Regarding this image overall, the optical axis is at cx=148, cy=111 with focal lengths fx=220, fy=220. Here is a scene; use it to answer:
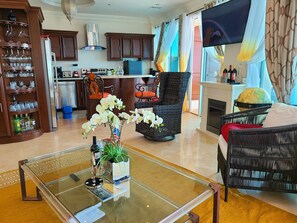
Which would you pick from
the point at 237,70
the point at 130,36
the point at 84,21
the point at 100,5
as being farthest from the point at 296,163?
the point at 84,21

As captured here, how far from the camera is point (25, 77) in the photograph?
4055 mm

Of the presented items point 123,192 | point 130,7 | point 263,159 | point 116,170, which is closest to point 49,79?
point 130,7

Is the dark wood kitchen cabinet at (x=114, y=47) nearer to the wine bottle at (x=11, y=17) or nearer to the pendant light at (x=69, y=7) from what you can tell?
the wine bottle at (x=11, y=17)

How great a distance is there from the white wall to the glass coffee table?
5353 mm

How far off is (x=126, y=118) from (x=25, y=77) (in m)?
3.25

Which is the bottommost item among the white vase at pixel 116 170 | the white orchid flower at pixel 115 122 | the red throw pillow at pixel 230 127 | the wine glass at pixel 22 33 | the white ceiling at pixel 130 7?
the white vase at pixel 116 170

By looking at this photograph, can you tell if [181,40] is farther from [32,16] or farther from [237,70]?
[32,16]

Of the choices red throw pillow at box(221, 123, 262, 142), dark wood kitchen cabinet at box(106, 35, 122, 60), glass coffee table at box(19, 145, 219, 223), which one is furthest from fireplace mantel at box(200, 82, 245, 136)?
dark wood kitchen cabinet at box(106, 35, 122, 60)

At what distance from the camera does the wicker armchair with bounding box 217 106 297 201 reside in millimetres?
1917

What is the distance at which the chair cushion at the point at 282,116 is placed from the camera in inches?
86.0

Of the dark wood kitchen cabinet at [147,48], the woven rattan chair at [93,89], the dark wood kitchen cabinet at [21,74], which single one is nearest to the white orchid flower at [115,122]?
the dark wood kitchen cabinet at [21,74]

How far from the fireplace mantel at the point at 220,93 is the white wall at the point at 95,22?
12.7ft

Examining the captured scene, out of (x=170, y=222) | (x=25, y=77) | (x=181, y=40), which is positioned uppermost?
(x=181, y=40)

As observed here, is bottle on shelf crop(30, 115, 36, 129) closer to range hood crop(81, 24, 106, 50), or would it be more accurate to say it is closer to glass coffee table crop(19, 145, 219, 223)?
glass coffee table crop(19, 145, 219, 223)
